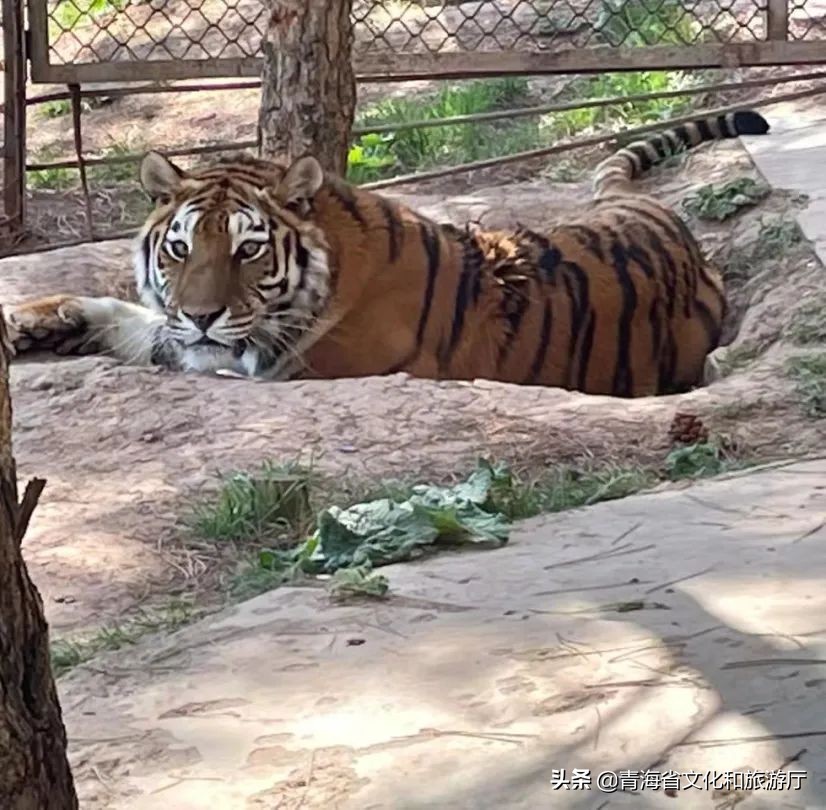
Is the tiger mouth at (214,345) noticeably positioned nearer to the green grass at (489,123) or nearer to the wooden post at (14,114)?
the wooden post at (14,114)

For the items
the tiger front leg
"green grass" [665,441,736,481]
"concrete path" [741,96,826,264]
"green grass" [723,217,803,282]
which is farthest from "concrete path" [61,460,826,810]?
"concrete path" [741,96,826,264]

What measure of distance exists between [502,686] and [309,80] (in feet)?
13.9

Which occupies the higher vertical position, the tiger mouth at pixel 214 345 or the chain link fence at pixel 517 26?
the chain link fence at pixel 517 26

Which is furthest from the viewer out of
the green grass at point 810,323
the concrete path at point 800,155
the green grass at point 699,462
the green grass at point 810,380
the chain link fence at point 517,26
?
the chain link fence at point 517,26

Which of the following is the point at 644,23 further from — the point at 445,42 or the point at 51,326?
the point at 51,326

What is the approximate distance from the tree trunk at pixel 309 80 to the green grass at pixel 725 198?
1465mm

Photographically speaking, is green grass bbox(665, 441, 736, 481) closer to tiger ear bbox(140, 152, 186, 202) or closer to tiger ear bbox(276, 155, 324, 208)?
tiger ear bbox(276, 155, 324, 208)

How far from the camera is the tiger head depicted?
233 inches

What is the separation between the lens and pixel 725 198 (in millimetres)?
7285

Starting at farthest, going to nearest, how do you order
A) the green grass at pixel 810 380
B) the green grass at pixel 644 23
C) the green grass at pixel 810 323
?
the green grass at pixel 644 23, the green grass at pixel 810 323, the green grass at pixel 810 380

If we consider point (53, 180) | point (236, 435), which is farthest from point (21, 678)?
point (53, 180)

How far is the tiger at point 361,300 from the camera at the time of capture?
19.6 feet

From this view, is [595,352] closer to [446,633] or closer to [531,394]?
[531,394]

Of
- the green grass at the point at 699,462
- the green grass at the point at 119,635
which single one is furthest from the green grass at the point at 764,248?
the green grass at the point at 119,635
